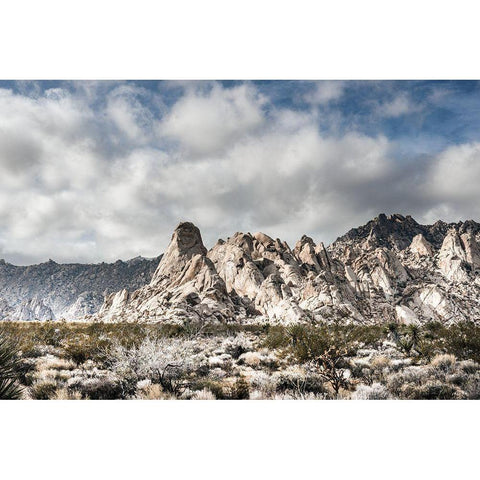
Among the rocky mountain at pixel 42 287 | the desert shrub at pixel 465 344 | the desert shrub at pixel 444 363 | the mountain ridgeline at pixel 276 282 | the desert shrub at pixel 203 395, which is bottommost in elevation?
the desert shrub at pixel 203 395

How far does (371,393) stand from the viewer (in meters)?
5.95

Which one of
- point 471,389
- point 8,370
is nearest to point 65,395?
point 8,370

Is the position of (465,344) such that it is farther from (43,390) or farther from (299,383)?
(43,390)

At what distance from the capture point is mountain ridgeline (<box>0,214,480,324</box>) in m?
9.91

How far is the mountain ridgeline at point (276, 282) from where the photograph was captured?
9.91 metres

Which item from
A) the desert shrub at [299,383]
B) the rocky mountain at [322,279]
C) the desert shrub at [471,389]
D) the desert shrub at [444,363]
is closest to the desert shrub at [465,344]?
the desert shrub at [444,363]

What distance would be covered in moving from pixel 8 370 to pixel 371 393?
720 cm

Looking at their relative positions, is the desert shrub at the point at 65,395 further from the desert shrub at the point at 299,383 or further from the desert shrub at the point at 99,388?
the desert shrub at the point at 299,383

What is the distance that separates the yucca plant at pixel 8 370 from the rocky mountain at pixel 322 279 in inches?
201

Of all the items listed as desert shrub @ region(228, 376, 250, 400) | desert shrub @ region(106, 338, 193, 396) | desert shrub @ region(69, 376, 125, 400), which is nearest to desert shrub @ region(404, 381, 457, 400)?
desert shrub @ region(228, 376, 250, 400)

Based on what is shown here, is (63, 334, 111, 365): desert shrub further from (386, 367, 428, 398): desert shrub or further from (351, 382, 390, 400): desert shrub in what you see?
(386, 367, 428, 398): desert shrub

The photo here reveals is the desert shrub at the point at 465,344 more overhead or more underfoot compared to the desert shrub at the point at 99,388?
more overhead

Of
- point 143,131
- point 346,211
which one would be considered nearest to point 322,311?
point 346,211
